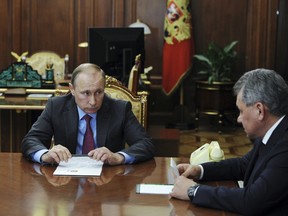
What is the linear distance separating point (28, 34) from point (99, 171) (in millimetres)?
6089

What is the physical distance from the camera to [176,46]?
7867 millimetres

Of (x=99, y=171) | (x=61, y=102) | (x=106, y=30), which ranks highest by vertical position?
(x=106, y=30)

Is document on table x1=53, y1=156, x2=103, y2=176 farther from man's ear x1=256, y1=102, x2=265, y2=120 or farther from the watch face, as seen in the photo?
man's ear x1=256, y1=102, x2=265, y2=120

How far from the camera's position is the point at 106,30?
5.38m

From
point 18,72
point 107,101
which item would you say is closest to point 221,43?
point 18,72

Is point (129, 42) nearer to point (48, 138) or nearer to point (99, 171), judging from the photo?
point (48, 138)

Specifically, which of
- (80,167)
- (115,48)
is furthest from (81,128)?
(115,48)

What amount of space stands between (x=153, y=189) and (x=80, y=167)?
0.45 metres

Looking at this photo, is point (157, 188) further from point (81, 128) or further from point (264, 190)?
point (81, 128)

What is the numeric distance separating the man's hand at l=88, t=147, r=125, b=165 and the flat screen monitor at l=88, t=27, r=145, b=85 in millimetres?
2660

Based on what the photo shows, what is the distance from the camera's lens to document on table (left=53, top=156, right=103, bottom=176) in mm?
2594

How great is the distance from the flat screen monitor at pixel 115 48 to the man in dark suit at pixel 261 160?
3172mm

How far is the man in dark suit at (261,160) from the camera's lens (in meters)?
2.08

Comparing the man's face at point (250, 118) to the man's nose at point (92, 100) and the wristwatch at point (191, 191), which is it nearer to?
the wristwatch at point (191, 191)
